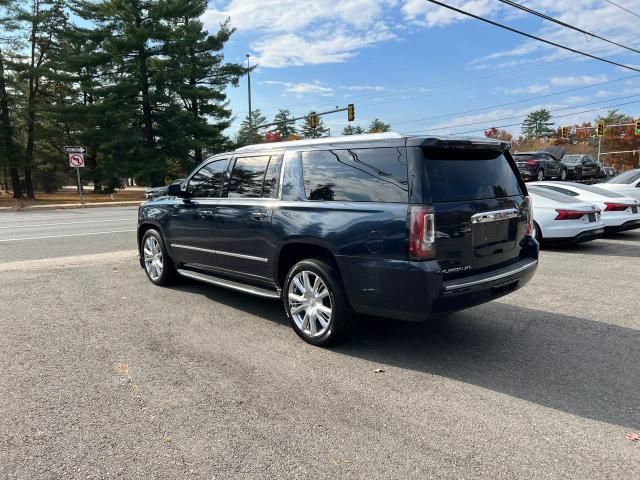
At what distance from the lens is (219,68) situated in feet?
134

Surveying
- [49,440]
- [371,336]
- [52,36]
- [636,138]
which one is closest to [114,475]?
[49,440]

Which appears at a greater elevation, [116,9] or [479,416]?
[116,9]

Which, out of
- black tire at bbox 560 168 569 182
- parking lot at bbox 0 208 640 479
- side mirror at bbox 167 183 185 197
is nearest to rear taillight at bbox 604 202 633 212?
parking lot at bbox 0 208 640 479

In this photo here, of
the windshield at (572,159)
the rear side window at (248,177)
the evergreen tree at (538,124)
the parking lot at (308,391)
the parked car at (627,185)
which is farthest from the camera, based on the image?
the evergreen tree at (538,124)

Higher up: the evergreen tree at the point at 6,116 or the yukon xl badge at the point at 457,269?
the evergreen tree at the point at 6,116

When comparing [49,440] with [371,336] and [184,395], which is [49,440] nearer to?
[184,395]

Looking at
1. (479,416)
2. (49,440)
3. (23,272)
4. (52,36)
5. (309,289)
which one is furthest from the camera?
(52,36)

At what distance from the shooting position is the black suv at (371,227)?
12.7 ft

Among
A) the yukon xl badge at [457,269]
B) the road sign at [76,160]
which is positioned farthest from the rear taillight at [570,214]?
the road sign at [76,160]

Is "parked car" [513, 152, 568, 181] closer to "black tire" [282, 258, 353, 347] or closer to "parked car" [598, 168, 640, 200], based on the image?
"parked car" [598, 168, 640, 200]

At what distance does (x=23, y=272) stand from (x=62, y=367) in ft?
15.1

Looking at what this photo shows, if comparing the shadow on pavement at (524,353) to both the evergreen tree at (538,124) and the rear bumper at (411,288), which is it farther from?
the evergreen tree at (538,124)

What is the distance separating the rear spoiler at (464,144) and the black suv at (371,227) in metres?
0.01

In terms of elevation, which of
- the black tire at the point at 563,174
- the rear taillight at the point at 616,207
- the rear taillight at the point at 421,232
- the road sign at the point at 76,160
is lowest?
the rear taillight at the point at 616,207
